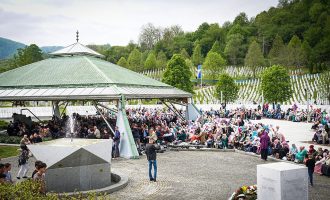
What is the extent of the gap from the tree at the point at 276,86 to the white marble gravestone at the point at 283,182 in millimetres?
46175

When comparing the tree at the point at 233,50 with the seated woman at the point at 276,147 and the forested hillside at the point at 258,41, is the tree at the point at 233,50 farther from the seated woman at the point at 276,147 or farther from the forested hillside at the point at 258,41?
the seated woman at the point at 276,147

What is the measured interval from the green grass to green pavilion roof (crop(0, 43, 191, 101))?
3.26m

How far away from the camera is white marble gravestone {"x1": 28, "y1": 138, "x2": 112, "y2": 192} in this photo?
408 inches

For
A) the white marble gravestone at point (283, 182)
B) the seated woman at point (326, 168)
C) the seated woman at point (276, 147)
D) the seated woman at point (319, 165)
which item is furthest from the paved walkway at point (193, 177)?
the white marble gravestone at point (283, 182)

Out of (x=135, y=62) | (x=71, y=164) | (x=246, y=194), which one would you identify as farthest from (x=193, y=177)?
(x=135, y=62)

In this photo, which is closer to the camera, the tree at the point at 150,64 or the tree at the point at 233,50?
the tree at the point at 150,64

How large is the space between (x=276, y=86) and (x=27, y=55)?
61.0m

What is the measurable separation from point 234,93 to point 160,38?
90412mm

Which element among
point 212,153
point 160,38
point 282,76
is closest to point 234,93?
point 282,76

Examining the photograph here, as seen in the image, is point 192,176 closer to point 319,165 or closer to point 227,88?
point 319,165

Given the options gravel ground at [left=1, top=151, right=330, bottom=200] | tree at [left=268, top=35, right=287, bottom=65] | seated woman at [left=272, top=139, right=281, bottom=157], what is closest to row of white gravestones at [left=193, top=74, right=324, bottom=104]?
tree at [left=268, top=35, right=287, bottom=65]

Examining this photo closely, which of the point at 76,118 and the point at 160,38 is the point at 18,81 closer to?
the point at 76,118

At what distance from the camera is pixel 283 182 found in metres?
8.08

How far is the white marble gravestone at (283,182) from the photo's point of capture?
319 inches
